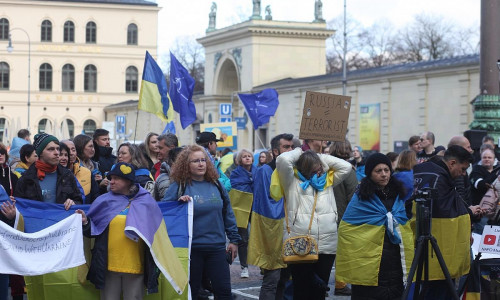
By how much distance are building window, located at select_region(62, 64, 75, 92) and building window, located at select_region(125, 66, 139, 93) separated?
14.9ft

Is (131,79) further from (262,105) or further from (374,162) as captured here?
(374,162)

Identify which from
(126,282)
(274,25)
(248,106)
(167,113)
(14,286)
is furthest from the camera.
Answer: (274,25)

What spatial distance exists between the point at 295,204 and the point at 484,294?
1.92 meters

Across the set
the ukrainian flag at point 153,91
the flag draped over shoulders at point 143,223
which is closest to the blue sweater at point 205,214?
the flag draped over shoulders at point 143,223

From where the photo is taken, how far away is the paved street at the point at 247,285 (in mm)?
11531

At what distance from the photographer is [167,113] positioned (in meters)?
17.2

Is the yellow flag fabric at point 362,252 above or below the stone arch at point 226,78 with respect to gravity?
below

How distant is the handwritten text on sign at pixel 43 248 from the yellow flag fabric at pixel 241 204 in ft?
16.9

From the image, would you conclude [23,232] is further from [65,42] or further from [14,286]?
[65,42]

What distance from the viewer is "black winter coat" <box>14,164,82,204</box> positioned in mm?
8727

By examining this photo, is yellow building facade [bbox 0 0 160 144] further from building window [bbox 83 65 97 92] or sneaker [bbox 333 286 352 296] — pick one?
sneaker [bbox 333 286 352 296]

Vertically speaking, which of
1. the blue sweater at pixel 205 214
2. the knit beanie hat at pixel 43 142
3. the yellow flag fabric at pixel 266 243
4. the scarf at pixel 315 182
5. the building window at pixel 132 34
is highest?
the building window at pixel 132 34

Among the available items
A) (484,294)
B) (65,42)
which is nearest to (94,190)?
(484,294)

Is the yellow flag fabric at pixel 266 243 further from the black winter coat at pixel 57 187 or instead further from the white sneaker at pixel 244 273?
the white sneaker at pixel 244 273
